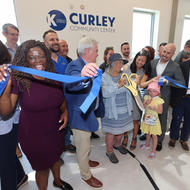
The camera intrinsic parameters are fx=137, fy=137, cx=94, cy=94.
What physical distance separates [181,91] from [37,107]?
2138mm

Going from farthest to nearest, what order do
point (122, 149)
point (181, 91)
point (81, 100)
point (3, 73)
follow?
point (122, 149) → point (181, 91) → point (81, 100) → point (3, 73)

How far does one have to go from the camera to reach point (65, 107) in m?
1.47

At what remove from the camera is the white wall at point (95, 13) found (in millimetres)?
3381

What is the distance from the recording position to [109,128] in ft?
6.64

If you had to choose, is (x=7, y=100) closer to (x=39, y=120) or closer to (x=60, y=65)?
(x=39, y=120)

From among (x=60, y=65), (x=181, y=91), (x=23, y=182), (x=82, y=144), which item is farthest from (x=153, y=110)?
(x=23, y=182)

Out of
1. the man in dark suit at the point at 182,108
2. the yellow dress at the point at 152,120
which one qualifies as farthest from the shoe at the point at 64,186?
the man in dark suit at the point at 182,108

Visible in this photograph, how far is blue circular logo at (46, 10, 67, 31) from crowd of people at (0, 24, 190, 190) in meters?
1.51

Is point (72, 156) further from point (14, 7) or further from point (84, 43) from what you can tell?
point (14, 7)

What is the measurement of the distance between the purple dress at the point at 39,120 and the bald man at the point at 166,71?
1600mm

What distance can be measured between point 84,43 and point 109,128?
125 centimetres

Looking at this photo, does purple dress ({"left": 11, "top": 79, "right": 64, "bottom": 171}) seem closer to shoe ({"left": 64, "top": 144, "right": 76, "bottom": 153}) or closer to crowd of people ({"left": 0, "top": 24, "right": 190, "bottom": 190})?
crowd of people ({"left": 0, "top": 24, "right": 190, "bottom": 190})

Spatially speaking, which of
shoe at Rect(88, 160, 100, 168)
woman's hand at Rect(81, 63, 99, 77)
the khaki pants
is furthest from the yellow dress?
woman's hand at Rect(81, 63, 99, 77)

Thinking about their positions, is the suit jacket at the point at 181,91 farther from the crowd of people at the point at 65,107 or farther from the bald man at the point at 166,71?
the bald man at the point at 166,71
